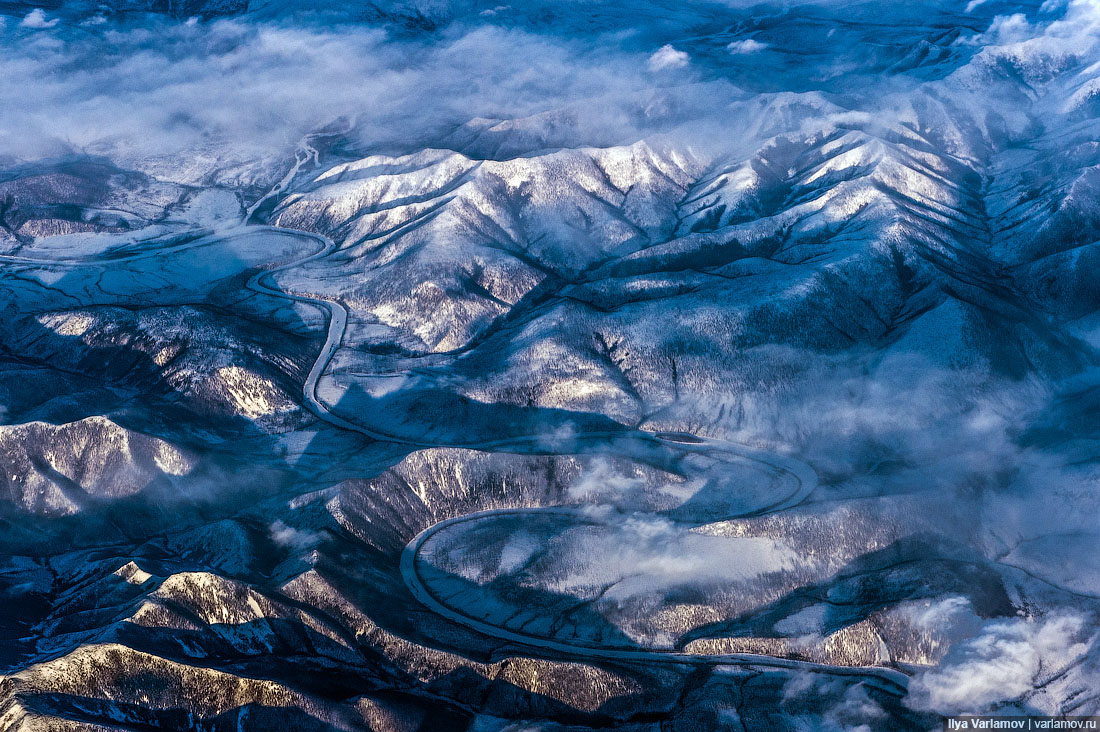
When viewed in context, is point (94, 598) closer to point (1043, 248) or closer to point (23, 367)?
point (23, 367)

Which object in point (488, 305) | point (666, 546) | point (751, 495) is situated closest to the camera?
point (666, 546)

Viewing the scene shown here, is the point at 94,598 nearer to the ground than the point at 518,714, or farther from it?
farther from it

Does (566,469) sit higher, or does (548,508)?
(566,469)

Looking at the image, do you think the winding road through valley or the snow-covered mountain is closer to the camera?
the snow-covered mountain

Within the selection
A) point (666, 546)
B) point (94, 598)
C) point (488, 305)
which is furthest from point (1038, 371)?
point (94, 598)

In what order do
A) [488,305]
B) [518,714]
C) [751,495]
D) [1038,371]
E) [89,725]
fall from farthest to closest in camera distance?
[488,305], [1038,371], [751,495], [518,714], [89,725]

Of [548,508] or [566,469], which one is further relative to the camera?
[566,469]

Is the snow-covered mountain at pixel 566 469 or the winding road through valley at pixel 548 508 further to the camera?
the winding road through valley at pixel 548 508

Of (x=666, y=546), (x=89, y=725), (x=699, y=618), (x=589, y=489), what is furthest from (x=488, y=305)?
(x=89, y=725)

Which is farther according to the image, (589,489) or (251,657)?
(589,489)

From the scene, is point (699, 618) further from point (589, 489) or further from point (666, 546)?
point (589, 489)
